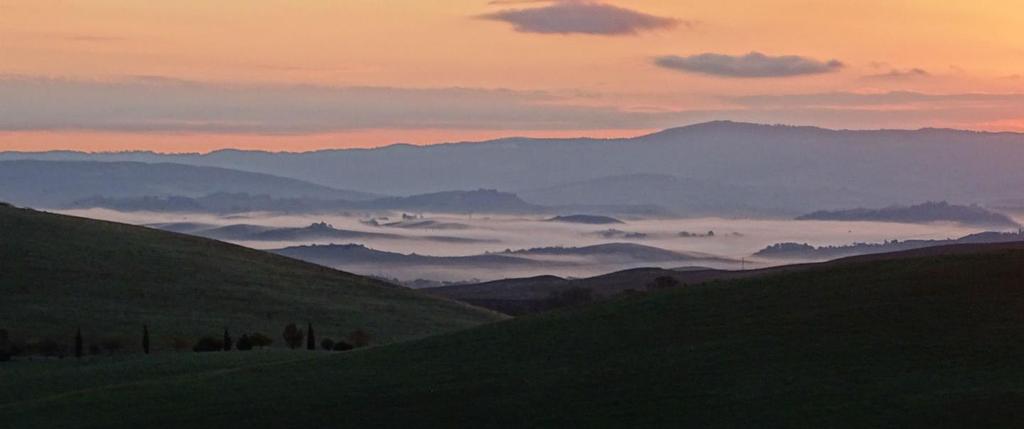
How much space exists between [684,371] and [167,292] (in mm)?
44436

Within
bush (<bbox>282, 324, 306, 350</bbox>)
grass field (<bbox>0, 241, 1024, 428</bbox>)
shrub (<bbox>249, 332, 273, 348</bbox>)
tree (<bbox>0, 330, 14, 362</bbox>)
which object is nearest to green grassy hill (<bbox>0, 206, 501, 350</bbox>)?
tree (<bbox>0, 330, 14, 362</bbox>)

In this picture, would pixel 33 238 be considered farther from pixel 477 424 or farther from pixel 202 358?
pixel 477 424

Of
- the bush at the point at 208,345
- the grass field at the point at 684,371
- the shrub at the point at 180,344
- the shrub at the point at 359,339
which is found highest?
the grass field at the point at 684,371

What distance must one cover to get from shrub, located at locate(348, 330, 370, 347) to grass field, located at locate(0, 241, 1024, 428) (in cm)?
1676

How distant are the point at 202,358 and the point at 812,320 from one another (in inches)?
699

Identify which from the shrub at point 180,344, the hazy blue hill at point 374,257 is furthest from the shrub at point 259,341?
the hazy blue hill at point 374,257

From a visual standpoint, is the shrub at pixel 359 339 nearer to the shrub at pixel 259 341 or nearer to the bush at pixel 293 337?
the bush at pixel 293 337

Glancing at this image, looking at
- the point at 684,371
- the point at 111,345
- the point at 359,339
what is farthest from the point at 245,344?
the point at 684,371

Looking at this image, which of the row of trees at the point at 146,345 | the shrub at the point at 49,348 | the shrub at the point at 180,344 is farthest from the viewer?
the shrub at the point at 180,344

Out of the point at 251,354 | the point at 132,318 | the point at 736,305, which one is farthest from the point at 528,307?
the point at 736,305

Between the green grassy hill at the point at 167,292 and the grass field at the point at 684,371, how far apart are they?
20.8 metres

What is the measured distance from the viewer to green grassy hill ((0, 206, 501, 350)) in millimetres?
62906

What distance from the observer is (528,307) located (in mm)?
98812

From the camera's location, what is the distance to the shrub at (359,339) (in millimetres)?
58250
